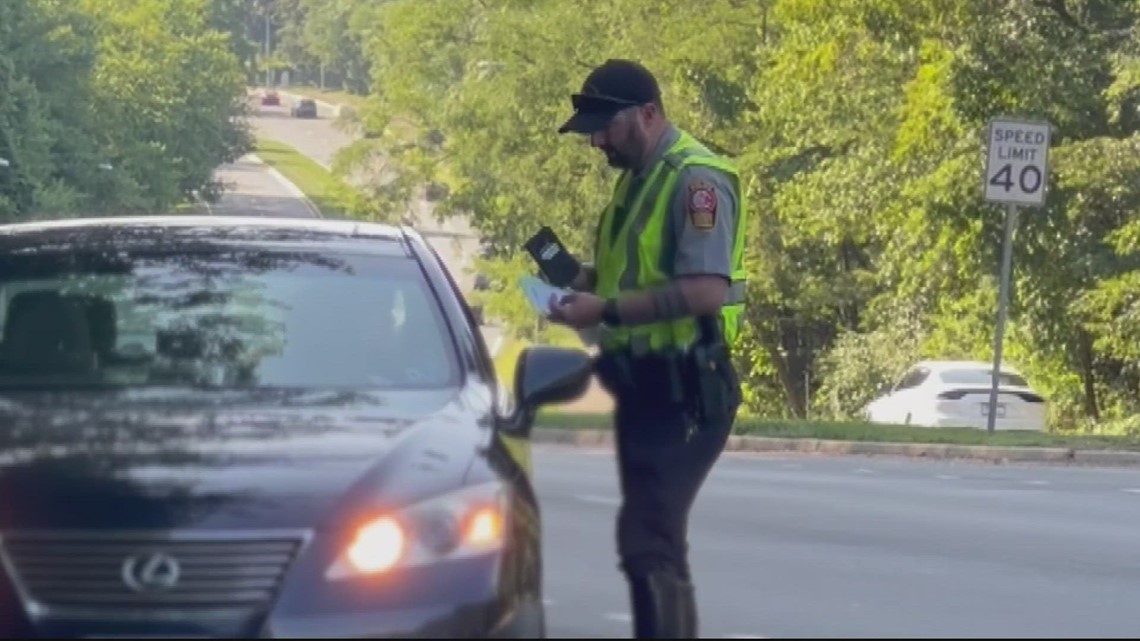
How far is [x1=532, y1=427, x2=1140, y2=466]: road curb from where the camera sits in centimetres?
2277

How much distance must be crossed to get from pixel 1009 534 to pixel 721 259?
6271 mm

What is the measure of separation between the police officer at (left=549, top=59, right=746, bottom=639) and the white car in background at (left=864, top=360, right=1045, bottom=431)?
2568 cm

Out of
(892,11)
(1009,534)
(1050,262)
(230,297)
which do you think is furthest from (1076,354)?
(230,297)

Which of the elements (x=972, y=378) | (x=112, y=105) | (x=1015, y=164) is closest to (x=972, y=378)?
(x=972, y=378)

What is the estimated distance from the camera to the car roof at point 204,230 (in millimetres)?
7418

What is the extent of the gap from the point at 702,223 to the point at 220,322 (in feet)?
4.47

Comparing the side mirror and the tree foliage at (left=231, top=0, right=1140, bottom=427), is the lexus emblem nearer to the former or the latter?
the side mirror

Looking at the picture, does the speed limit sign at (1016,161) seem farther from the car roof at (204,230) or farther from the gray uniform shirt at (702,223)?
the gray uniform shirt at (702,223)

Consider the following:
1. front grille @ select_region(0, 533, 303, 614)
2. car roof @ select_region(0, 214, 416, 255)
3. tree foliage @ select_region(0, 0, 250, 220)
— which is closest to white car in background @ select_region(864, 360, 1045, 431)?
tree foliage @ select_region(0, 0, 250, 220)

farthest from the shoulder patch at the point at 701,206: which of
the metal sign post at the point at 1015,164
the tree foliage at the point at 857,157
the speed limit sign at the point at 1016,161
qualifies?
the tree foliage at the point at 857,157

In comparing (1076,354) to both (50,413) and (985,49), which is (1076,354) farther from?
(50,413)

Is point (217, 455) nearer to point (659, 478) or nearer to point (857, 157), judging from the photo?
point (659, 478)

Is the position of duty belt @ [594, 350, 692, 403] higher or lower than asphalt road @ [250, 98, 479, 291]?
higher

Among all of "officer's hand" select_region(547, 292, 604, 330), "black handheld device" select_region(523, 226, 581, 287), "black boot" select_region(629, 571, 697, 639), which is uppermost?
"black handheld device" select_region(523, 226, 581, 287)
